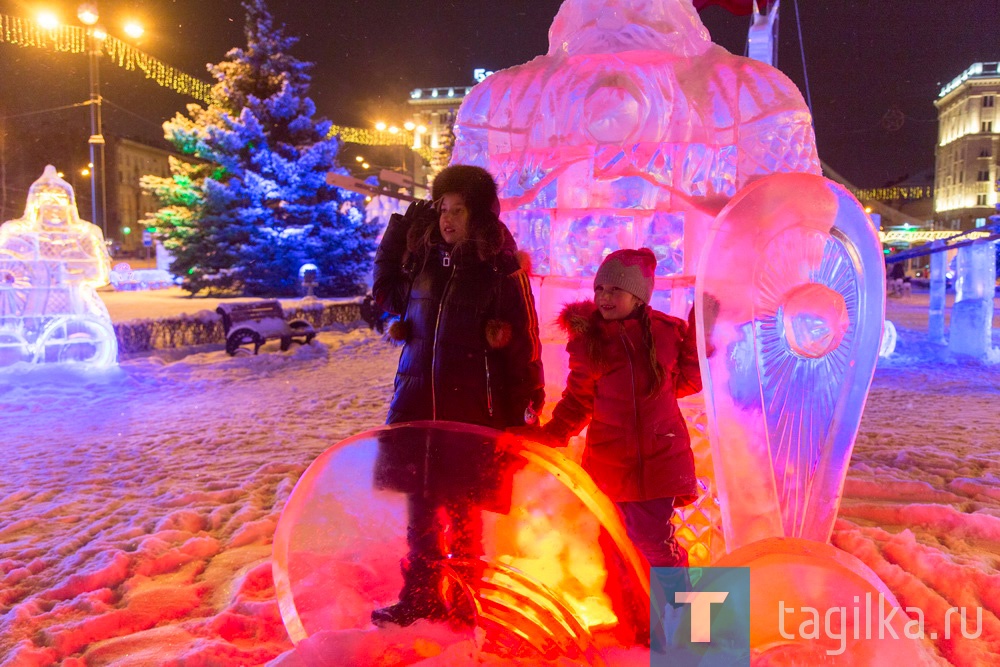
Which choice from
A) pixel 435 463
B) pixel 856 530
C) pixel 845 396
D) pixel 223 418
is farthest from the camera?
pixel 223 418

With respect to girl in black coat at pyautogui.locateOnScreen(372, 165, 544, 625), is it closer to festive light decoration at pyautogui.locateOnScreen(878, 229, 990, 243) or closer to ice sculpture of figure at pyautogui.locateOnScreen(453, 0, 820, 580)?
ice sculpture of figure at pyautogui.locateOnScreen(453, 0, 820, 580)

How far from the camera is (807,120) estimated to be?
2566 mm

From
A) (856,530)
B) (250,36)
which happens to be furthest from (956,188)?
(856,530)

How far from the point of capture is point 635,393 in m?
2.20

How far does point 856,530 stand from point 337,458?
114 inches

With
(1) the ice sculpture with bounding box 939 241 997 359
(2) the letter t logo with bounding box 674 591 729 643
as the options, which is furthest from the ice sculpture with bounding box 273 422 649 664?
(1) the ice sculpture with bounding box 939 241 997 359

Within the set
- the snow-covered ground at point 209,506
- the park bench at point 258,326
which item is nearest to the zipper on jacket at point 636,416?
the snow-covered ground at point 209,506

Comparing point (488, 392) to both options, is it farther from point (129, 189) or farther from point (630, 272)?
point (129, 189)

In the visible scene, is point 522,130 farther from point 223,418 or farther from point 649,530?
point 223,418

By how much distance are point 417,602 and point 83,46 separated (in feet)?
51.1

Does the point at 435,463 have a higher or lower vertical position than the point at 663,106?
lower

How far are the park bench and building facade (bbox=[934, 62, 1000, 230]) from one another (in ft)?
182

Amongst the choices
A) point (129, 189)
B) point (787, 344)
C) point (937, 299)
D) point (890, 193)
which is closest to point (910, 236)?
point (890, 193)

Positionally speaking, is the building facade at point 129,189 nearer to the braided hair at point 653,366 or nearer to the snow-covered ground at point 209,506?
the snow-covered ground at point 209,506
